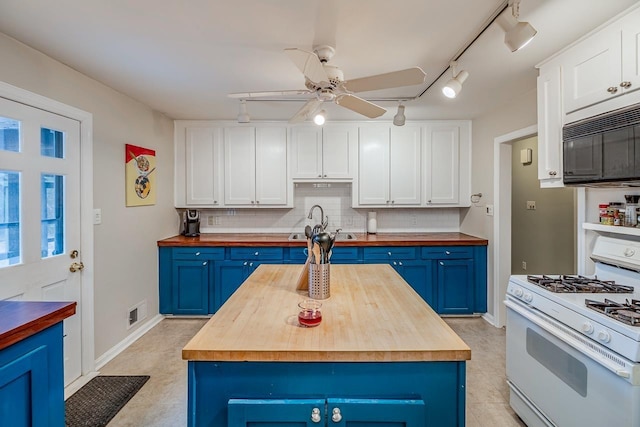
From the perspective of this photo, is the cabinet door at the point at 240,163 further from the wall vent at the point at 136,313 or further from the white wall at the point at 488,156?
the white wall at the point at 488,156

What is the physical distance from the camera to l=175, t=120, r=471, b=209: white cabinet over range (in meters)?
3.93

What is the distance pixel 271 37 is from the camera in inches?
75.9

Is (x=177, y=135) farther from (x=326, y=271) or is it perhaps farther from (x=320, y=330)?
(x=320, y=330)

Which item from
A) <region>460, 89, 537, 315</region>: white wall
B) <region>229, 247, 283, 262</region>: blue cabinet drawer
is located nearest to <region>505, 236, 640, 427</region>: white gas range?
<region>460, 89, 537, 315</region>: white wall

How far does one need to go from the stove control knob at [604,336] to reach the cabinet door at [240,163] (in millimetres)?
3343

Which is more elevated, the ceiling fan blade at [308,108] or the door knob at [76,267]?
the ceiling fan blade at [308,108]

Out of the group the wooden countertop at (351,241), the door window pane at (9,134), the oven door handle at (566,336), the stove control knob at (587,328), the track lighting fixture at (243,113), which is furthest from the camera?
the wooden countertop at (351,241)

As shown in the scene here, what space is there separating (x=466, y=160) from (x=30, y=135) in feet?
13.4

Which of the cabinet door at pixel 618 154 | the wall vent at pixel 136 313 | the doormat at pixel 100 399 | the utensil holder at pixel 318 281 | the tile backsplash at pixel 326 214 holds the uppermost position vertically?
the cabinet door at pixel 618 154

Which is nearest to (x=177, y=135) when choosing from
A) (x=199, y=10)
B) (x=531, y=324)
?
(x=199, y=10)

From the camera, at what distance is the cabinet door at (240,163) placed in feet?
12.9

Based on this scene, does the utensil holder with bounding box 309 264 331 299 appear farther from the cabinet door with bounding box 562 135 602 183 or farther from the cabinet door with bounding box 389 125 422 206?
the cabinet door with bounding box 389 125 422 206

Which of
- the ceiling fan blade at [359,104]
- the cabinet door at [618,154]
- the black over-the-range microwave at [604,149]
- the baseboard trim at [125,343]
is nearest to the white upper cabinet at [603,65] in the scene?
the black over-the-range microwave at [604,149]

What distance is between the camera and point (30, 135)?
2045 mm
